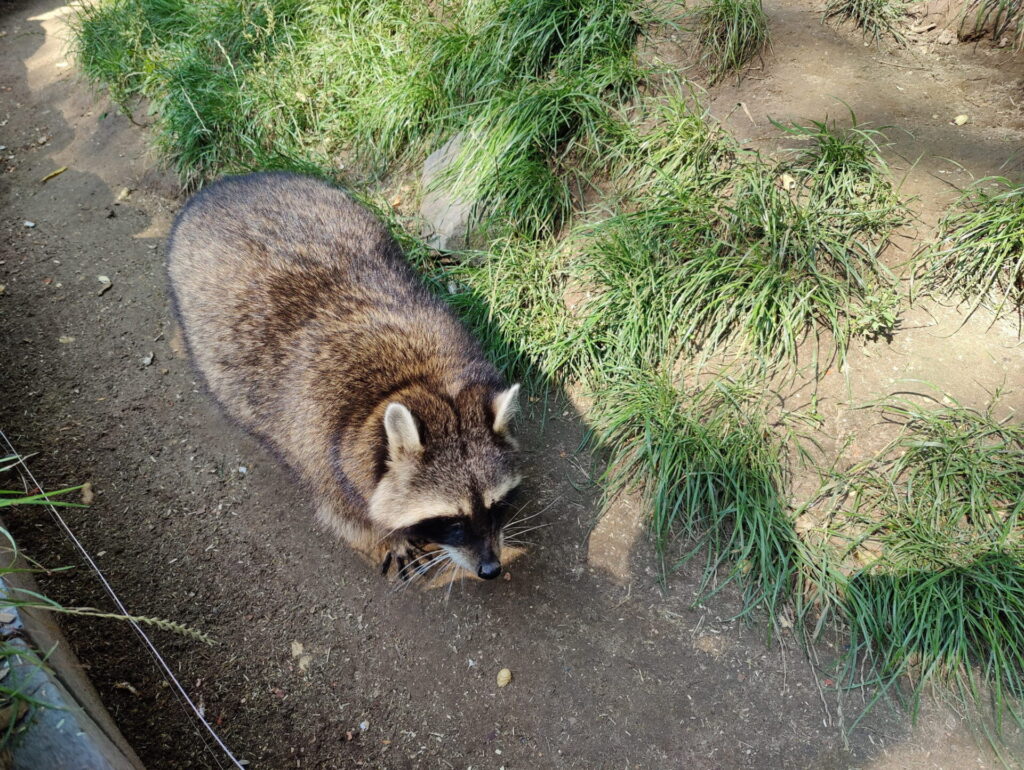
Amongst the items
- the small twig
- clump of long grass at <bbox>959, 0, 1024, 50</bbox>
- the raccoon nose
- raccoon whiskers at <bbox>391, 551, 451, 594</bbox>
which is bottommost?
raccoon whiskers at <bbox>391, 551, 451, 594</bbox>

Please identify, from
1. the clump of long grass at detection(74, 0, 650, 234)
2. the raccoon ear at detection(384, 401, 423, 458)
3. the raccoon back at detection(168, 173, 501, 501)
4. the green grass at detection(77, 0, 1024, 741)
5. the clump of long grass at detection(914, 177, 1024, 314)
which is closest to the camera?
the raccoon ear at detection(384, 401, 423, 458)

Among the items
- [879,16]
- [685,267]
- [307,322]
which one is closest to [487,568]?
[307,322]

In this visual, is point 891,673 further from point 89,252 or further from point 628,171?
point 89,252

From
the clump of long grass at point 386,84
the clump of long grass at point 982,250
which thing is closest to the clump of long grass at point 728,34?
the clump of long grass at point 386,84

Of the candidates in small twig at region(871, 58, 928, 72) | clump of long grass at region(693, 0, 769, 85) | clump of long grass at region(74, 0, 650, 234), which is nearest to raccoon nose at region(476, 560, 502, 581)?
clump of long grass at region(74, 0, 650, 234)

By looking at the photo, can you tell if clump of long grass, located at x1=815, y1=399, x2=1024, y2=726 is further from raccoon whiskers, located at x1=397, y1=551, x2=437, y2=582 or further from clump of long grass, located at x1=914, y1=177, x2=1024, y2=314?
raccoon whiskers, located at x1=397, y1=551, x2=437, y2=582

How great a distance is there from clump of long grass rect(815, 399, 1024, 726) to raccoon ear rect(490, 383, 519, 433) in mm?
1476

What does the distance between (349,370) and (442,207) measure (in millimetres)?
1700

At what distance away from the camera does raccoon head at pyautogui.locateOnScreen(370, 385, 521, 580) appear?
100 inches

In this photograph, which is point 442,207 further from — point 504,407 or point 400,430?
point 400,430

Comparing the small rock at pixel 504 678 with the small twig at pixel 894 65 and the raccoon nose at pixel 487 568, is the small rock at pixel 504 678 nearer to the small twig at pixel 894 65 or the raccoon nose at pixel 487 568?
the raccoon nose at pixel 487 568

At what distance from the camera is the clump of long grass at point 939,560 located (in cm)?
250

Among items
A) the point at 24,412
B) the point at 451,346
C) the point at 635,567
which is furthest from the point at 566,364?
the point at 24,412

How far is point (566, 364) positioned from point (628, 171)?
1.17m
